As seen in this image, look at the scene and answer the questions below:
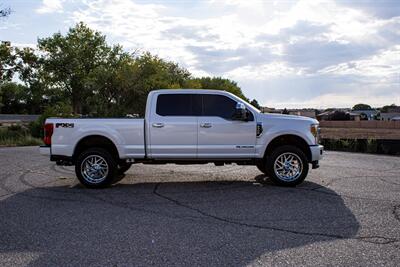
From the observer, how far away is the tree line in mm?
37781

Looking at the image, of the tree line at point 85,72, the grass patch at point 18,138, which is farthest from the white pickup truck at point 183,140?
the tree line at point 85,72

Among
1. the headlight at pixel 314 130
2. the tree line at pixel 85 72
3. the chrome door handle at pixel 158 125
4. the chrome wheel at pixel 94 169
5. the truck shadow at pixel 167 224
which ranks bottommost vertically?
the truck shadow at pixel 167 224

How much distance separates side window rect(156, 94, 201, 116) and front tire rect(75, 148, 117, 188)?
1.50m

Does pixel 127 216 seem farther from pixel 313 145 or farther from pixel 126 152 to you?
pixel 313 145

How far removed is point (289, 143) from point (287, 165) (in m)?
0.55

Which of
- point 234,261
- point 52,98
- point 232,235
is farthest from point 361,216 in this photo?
point 52,98

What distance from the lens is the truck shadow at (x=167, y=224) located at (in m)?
5.13

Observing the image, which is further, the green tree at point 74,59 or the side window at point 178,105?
the green tree at point 74,59

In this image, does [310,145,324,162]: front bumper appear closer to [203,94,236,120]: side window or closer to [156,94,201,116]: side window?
[203,94,236,120]: side window

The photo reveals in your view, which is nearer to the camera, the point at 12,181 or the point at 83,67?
the point at 12,181

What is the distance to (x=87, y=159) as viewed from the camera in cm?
948

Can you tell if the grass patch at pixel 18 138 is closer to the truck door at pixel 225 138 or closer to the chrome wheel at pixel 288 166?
the truck door at pixel 225 138

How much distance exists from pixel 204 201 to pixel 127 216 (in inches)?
66.0

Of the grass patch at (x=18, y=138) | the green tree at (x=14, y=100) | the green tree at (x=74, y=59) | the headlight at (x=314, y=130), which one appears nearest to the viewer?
the headlight at (x=314, y=130)
